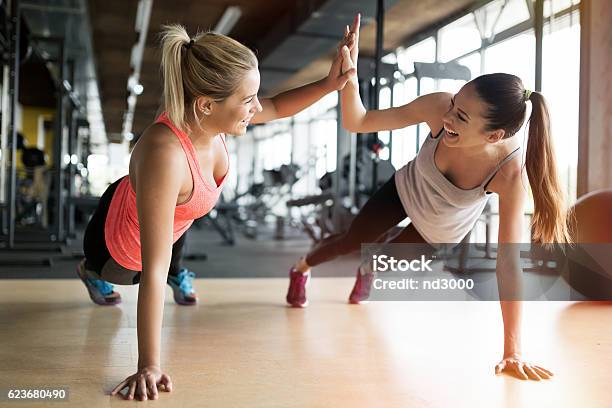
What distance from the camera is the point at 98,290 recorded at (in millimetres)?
2066

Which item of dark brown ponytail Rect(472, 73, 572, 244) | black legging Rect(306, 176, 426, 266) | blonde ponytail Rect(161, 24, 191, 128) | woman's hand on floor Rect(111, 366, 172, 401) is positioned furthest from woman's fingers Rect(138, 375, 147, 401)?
black legging Rect(306, 176, 426, 266)

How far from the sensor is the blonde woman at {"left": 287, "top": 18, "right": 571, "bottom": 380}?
1321 mm

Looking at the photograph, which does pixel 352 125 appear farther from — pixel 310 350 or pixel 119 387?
pixel 119 387

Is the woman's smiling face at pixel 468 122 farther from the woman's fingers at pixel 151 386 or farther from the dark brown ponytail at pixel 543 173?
the woman's fingers at pixel 151 386

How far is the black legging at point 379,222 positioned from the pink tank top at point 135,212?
67 cm

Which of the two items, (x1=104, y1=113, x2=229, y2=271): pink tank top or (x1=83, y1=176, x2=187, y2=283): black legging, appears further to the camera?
(x1=83, y1=176, x2=187, y2=283): black legging

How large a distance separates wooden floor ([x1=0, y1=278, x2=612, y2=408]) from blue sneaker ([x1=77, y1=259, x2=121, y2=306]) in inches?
1.4

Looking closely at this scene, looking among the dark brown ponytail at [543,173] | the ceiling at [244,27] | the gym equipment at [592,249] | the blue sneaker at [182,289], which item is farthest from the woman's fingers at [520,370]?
the ceiling at [244,27]

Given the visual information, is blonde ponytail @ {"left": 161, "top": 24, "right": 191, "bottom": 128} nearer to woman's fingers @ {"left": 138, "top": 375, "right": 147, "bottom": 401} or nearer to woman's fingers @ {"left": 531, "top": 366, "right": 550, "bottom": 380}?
woman's fingers @ {"left": 138, "top": 375, "right": 147, "bottom": 401}

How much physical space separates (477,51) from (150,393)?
1718 mm

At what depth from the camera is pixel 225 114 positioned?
1.26m

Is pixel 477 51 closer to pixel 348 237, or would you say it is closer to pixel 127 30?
pixel 348 237

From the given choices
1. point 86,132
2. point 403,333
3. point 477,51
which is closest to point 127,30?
point 86,132

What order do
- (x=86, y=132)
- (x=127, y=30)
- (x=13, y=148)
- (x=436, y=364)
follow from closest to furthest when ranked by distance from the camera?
1. (x=436, y=364)
2. (x=13, y=148)
3. (x=127, y=30)
4. (x=86, y=132)
